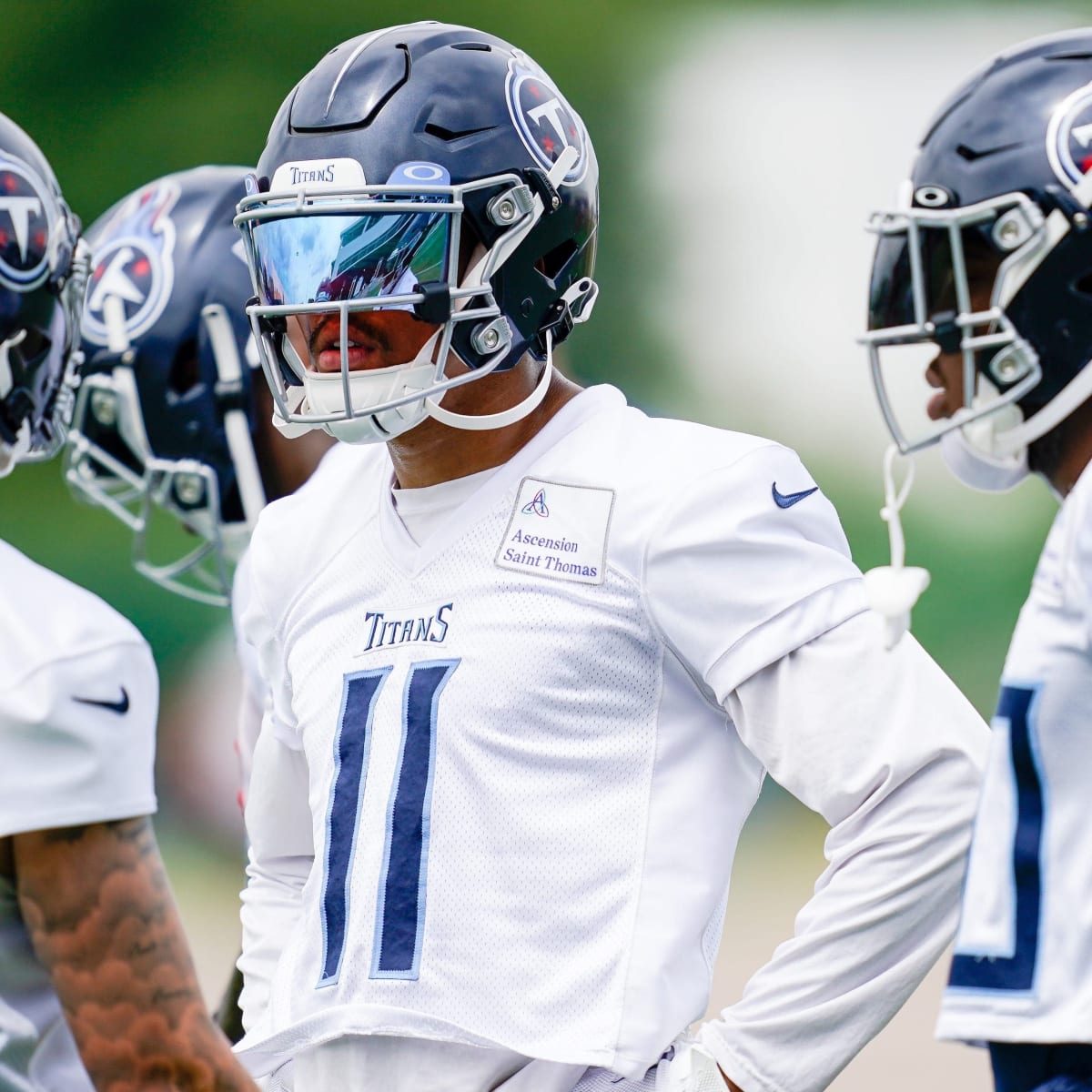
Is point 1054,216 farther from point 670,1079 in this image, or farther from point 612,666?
point 670,1079

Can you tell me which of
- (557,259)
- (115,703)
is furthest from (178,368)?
(115,703)

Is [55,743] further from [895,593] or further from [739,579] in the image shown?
[895,593]

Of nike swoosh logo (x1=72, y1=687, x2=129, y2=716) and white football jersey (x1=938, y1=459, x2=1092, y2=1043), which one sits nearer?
white football jersey (x1=938, y1=459, x2=1092, y2=1043)

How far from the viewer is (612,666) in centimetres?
183

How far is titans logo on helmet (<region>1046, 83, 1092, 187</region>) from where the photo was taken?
5.55ft

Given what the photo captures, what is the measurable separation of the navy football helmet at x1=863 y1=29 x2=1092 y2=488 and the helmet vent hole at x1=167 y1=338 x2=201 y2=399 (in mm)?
1876

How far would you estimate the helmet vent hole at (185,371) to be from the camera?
3391 mm

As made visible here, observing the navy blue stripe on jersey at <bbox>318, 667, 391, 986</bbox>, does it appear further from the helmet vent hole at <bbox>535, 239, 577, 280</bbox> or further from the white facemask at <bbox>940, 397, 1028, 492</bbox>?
the white facemask at <bbox>940, 397, 1028, 492</bbox>

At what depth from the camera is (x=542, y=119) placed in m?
2.07

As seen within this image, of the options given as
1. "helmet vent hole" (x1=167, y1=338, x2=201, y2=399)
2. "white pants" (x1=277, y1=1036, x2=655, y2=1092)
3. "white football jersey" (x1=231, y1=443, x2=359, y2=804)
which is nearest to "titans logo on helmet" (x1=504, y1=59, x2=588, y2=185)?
"white pants" (x1=277, y1=1036, x2=655, y2=1092)

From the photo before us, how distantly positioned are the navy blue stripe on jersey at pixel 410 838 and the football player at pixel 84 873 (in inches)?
9.8

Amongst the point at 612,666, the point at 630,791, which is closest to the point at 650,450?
the point at 612,666

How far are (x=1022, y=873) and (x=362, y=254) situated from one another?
0.94 m

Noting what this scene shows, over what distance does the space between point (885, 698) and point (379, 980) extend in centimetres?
57
